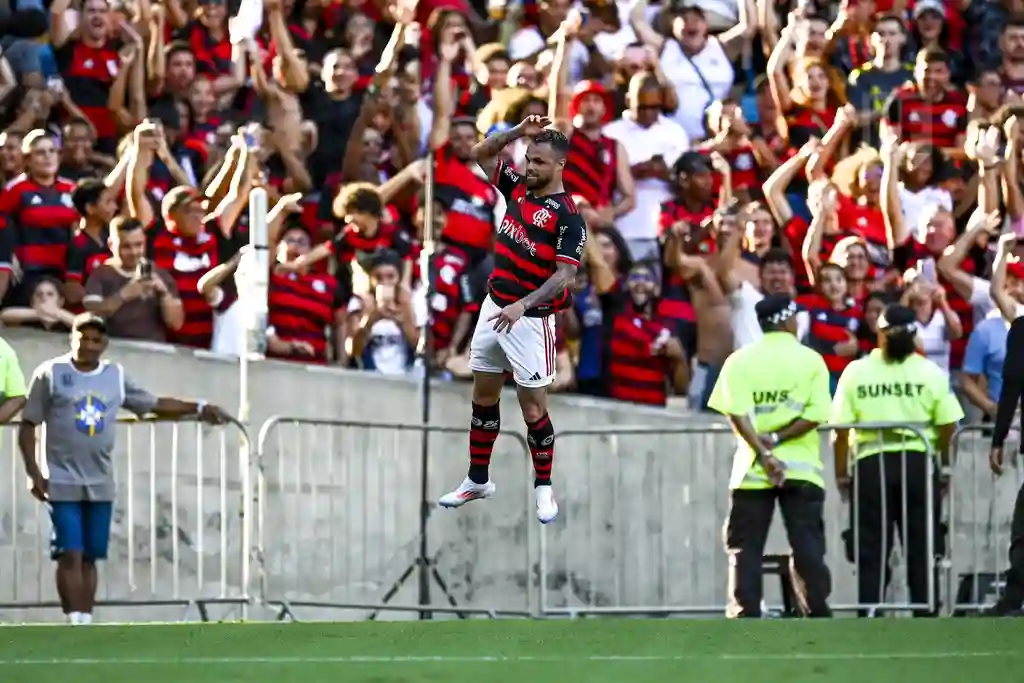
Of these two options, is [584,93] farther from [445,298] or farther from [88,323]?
[88,323]

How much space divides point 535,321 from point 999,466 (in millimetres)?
3212

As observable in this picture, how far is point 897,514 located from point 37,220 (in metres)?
6.10

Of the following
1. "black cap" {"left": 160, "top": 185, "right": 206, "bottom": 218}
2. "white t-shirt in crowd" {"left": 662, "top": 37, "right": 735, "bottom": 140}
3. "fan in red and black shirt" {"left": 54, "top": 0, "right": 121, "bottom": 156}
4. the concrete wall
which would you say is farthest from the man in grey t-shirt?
"white t-shirt in crowd" {"left": 662, "top": 37, "right": 735, "bottom": 140}

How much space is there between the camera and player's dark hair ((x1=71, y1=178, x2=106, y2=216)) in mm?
16219

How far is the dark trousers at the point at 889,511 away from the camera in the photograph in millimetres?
14719

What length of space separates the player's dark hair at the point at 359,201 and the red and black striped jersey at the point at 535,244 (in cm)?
541

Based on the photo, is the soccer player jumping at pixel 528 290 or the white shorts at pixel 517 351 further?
the white shorts at pixel 517 351

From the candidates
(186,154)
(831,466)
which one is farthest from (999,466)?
(186,154)

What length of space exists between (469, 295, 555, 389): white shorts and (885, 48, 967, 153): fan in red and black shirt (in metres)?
8.24

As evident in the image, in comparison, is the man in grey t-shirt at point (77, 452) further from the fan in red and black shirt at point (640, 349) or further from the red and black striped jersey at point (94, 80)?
the red and black striped jersey at point (94, 80)

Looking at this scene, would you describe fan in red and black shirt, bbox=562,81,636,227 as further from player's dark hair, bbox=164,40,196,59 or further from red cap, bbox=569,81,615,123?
player's dark hair, bbox=164,40,196,59

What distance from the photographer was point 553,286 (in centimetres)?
1113

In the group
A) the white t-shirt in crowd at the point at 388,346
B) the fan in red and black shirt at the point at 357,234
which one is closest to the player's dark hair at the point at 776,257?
the white t-shirt in crowd at the point at 388,346

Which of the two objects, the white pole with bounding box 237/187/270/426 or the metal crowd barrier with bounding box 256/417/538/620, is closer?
the white pole with bounding box 237/187/270/426
